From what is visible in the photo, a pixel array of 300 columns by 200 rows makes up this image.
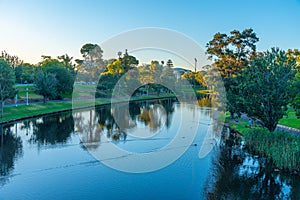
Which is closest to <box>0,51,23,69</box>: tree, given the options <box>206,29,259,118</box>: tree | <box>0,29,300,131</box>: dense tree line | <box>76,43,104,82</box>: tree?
<box>0,29,300,131</box>: dense tree line

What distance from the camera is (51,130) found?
90.6 feet

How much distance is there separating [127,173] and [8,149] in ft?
36.5

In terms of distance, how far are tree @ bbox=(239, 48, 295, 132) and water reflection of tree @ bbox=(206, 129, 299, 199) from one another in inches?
139

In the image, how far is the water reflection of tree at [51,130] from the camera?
76.8 feet

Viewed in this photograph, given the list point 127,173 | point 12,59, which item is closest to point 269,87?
point 127,173

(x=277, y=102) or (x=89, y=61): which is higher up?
(x=89, y=61)

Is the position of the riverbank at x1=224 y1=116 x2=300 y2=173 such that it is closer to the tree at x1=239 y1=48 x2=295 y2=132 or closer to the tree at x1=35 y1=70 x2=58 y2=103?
the tree at x1=239 y1=48 x2=295 y2=132

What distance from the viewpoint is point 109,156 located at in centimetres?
1866

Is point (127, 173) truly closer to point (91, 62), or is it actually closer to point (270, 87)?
point (270, 87)

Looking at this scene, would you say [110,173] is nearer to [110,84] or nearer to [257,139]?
[257,139]

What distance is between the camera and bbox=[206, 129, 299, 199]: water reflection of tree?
499 inches

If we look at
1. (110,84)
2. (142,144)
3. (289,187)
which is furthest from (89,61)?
(289,187)

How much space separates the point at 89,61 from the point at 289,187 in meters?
80.1

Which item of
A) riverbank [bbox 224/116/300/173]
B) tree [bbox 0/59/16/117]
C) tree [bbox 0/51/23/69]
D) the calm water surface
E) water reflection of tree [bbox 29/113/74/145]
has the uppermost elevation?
tree [bbox 0/51/23/69]
